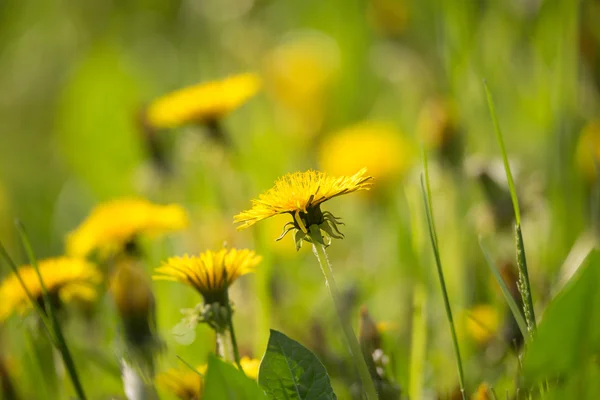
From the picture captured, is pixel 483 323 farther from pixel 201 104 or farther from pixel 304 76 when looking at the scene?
pixel 304 76

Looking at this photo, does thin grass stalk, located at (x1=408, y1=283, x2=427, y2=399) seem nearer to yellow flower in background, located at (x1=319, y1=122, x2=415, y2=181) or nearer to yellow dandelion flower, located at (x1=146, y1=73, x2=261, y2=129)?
yellow dandelion flower, located at (x1=146, y1=73, x2=261, y2=129)

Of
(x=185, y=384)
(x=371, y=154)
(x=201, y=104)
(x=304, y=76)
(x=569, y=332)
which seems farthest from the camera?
(x=304, y=76)

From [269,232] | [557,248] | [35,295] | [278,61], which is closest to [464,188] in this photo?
[557,248]

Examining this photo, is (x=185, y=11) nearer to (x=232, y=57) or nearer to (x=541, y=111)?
(x=232, y=57)

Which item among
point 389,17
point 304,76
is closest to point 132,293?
point 389,17

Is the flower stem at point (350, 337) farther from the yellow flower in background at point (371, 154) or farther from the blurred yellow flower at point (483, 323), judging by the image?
the yellow flower in background at point (371, 154)

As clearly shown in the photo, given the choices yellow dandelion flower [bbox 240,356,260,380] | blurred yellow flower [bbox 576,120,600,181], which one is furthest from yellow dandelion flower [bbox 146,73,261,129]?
blurred yellow flower [bbox 576,120,600,181]

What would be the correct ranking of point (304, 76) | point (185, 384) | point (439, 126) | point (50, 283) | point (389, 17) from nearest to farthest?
point (185, 384) < point (50, 283) < point (439, 126) < point (389, 17) < point (304, 76)
